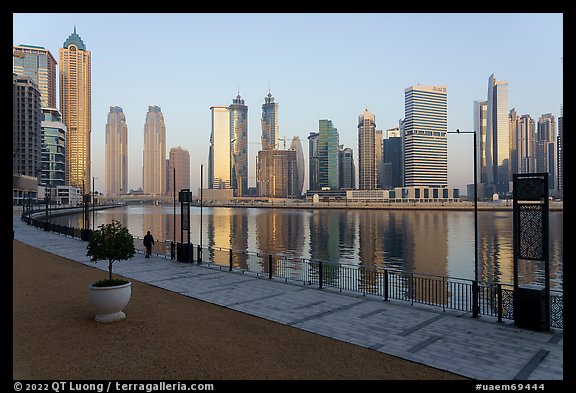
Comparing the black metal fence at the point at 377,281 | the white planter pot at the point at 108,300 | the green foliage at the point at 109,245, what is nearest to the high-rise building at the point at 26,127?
the black metal fence at the point at 377,281

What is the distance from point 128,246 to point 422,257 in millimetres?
39842

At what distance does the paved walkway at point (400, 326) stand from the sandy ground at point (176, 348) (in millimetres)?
751

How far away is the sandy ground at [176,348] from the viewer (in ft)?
28.3

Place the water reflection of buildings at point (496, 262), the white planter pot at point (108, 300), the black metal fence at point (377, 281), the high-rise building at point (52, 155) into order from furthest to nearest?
the high-rise building at point (52, 155) < the water reflection of buildings at point (496, 262) < the black metal fence at point (377, 281) < the white planter pot at point (108, 300)

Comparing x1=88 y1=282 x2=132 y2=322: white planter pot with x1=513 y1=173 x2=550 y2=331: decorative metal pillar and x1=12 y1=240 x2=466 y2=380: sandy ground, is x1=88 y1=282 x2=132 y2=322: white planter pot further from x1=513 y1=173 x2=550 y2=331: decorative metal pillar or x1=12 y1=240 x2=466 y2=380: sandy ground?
x1=513 y1=173 x2=550 y2=331: decorative metal pillar

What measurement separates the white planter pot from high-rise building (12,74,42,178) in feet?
633

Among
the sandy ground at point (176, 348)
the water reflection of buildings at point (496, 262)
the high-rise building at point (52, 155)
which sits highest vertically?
the high-rise building at point (52, 155)

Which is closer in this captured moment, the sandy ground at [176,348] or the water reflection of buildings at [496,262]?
the sandy ground at [176,348]

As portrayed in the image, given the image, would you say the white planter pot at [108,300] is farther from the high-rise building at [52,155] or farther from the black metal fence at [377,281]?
the high-rise building at [52,155]

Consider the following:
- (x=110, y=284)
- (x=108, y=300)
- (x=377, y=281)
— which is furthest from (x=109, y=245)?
(x=377, y=281)
